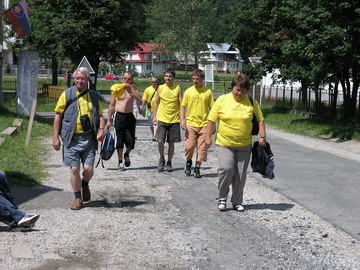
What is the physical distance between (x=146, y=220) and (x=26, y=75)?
15764mm

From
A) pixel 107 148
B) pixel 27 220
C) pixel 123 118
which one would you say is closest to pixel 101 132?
pixel 107 148

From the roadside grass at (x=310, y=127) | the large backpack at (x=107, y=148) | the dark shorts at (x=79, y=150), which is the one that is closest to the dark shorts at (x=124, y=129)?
the large backpack at (x=107, y=148)

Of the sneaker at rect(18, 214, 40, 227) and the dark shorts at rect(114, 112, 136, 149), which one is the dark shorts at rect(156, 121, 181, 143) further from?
the sneaker at rect(18, 214, 40, 227)

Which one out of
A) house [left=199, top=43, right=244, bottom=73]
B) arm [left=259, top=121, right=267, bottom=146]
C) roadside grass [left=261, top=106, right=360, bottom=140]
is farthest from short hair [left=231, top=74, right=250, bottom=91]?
house [left=199, top=43, right=244, bottom=73]

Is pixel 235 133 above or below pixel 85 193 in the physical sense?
above

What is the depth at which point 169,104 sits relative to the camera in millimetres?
11547

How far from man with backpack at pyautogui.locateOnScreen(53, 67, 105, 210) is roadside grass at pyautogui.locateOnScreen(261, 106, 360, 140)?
14223mm

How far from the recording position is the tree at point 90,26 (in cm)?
3259

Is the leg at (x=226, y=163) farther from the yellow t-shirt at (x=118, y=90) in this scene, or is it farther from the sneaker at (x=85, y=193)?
the yellow t-shirt at (x=118, y=90)

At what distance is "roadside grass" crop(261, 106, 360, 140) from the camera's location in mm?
21634

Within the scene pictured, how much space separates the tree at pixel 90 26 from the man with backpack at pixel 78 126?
24.9 m

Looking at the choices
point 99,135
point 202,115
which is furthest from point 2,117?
point 99,135

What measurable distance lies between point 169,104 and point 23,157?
3185mm

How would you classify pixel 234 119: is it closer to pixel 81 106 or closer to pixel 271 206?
pixel 271 206
